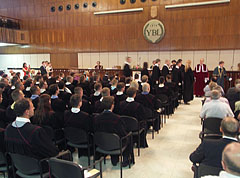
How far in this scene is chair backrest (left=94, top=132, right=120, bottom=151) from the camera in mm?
3449

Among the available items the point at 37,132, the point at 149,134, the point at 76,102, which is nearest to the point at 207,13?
the point at 149,134

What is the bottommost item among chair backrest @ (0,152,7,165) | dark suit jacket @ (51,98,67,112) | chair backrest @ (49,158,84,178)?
chair backrest @ (0,152,7,165)

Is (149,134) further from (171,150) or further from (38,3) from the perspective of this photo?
(38,3)

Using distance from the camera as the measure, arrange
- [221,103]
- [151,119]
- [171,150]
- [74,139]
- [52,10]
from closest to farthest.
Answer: [74,139], [221,103], [171,150], [151,119], [52,10]

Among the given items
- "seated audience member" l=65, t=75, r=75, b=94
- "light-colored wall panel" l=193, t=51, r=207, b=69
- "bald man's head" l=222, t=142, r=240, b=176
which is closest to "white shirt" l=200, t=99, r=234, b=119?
"bald man's head" l=222, t=142, r=240, b=176

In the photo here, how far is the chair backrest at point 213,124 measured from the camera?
3.97 metres

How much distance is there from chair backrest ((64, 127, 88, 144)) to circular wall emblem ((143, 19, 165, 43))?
1112 centimetres

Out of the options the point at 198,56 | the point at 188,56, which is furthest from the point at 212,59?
the point at 188,56

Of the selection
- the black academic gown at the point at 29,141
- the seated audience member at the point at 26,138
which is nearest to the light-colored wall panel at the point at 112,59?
the seated audience member at the point at 26,138

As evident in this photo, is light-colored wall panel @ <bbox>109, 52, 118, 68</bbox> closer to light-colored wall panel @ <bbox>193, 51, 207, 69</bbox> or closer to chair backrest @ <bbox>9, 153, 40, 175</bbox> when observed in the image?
light-colored wall panel @ <bbox>193, 51, 207, 69</bbox>

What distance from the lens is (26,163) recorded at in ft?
9.16

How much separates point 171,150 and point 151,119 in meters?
0.91

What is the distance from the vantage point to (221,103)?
420 centimetres

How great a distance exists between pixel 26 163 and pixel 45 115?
1304 millimetres
